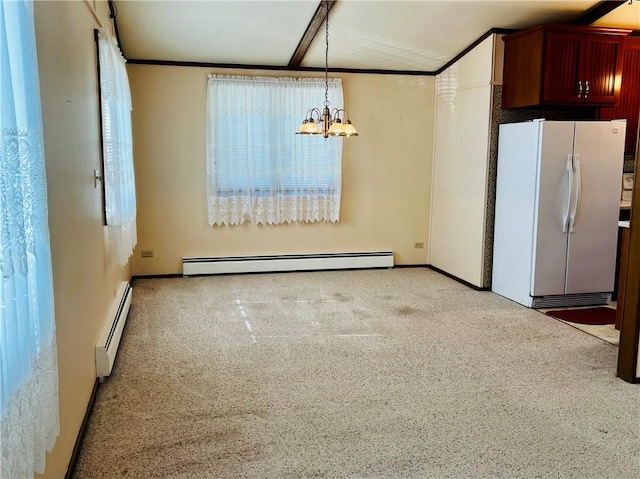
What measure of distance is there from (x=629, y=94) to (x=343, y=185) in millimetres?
3147

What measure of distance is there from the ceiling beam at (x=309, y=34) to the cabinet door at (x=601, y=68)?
2402 millimetres

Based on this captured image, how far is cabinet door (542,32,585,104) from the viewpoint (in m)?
4.84

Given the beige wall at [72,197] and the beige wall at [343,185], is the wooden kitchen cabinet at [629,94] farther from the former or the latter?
the beige wall at [72,197]

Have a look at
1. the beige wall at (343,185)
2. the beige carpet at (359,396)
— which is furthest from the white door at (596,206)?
the beige wall at (343,185)

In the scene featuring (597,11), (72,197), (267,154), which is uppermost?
(597,11)

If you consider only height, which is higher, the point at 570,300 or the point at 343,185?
the point at 343,185

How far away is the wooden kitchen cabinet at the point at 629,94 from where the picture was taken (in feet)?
17.3

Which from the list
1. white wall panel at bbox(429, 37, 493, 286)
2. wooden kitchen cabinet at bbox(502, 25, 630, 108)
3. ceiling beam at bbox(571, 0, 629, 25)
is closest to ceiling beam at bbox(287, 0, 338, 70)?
white wall panel at bbox(429, 37, 493, 286)

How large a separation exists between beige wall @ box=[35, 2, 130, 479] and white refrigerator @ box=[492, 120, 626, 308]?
365 cm

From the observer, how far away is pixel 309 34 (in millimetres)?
5242

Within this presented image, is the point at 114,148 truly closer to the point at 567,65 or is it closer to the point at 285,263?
the point at 285,263

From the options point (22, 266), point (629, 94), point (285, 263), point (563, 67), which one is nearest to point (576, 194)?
point (563, 67)

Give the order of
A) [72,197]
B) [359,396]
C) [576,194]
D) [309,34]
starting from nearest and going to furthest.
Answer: [72,197] < [359,396] < [576,194] < [309,34]

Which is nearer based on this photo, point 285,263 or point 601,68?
point 601,68
